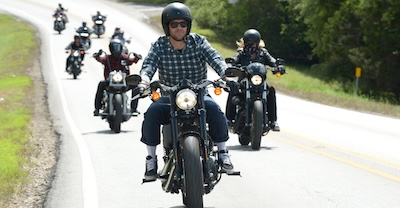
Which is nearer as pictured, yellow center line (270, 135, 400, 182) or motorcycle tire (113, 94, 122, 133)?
yellow center line (270, 135, 400, 182)

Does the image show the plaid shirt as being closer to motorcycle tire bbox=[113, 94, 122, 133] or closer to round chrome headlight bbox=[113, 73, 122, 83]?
motorcycle tire bbox=[113, 94, 122, 133]

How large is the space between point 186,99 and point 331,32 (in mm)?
42993

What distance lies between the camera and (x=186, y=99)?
7781 mm

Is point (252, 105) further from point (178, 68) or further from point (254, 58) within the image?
point (178, 68)

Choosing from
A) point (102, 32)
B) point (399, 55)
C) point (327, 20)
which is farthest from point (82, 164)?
point (102, 32)

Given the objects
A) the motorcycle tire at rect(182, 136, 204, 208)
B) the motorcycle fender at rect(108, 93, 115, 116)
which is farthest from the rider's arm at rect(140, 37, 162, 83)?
the motorcycle fender at rect(108, 93, 115, 116)

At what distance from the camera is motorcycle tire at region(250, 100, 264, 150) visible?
528 inches

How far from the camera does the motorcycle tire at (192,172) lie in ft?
25.3

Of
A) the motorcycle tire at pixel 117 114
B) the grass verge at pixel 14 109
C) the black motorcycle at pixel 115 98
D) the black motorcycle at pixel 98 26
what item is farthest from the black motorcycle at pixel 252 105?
the black motorcycle at pixel 98 26

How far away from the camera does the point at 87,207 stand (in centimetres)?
916

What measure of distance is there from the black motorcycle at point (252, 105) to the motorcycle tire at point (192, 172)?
552 centimetres

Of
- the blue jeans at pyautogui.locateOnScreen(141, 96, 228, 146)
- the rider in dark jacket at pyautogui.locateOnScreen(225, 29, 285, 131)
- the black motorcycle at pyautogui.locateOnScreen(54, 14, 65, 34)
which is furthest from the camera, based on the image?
the black motorcycle at pyautogui.locateOnScreen(54, 14, 65, 34)

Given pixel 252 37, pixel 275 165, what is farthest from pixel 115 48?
pixel 275 165

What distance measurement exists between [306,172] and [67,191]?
3.21 m
